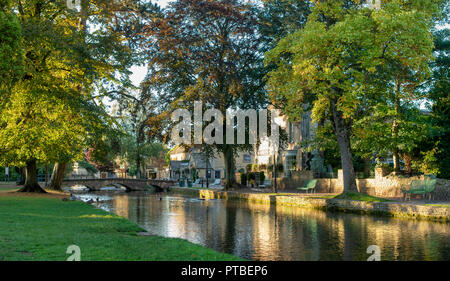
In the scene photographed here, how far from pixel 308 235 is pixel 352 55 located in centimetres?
1194

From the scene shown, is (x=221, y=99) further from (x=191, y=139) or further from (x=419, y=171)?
(x=419, y=171)

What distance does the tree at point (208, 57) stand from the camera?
31.4 meters

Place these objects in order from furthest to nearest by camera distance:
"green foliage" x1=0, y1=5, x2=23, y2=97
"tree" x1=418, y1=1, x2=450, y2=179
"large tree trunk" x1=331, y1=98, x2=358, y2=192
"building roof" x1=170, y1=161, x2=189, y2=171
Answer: "building roof" x1=170, y1=161, x2=189, y2=171
"tree" x1=418, y1=1, x2=450, y2=179
"large tree trunk" x1=331, y1=98, x2=358, y2=192
"green foliage" x1=0, y1=5, x2=23, y2=97

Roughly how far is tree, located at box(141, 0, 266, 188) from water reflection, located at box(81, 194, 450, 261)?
14.3m

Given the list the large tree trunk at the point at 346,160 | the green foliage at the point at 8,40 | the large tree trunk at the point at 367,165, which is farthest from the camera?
the large tree trunk at the point at 367,165

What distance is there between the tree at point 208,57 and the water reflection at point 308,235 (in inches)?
561

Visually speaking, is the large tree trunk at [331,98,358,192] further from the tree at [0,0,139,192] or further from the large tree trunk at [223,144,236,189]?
the large tree trunk at [223,144,236,189]

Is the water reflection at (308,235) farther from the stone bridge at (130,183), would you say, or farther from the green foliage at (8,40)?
the stone bridge at (130,183)

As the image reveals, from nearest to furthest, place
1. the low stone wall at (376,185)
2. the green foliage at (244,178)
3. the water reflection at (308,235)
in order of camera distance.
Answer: the water reflection at (308,235)
the low stone wall at (376,185)
the green foliage at (244,178)

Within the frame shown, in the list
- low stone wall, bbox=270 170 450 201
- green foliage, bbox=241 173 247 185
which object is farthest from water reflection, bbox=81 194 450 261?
green foliage, bbox=241 173 247 185

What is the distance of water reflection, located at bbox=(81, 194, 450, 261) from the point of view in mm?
10852

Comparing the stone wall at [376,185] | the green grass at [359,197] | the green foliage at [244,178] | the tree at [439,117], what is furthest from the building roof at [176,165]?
the green grass at [359,197]

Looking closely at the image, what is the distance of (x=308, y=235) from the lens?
551 inches
